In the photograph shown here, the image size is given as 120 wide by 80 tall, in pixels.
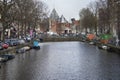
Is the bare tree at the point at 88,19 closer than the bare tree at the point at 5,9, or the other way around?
the bare tree at the point at 5,9

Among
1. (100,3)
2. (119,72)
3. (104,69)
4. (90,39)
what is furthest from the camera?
(90,39)

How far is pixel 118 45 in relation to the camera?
298ft

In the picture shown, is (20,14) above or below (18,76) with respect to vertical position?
above

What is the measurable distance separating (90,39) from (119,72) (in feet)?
310

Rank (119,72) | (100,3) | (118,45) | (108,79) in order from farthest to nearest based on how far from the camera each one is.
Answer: (100,3)
(118,45)
(119,72)
(108,79)

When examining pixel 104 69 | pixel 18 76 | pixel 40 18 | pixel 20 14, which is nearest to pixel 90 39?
pixel 40 18

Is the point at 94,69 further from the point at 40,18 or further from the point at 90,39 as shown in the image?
the point at 90,39

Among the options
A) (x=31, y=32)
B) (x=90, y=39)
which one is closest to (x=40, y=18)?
(x=31, y=32)

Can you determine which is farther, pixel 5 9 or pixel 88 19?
pixel 88 19

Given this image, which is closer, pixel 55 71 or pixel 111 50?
pixel 55 71

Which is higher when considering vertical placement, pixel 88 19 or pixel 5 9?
pixel 5 9

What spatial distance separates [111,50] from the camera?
91688mm

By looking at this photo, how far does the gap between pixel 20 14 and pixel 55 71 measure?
51890 millimetres

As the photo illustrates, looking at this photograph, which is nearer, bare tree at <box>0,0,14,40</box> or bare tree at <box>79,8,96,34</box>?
bare tree at <box>0,0,14,40</box>
